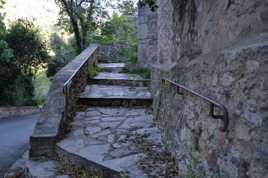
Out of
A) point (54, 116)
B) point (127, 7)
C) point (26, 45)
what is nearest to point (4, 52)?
point (26, 45)

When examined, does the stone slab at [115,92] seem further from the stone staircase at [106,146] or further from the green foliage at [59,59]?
the green foliage at [59,59]

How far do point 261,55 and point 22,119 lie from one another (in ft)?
26.7

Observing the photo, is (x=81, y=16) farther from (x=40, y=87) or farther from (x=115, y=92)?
(x=115, y=92)

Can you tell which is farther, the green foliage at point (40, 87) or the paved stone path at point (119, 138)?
the green foliage at point (40, 87)

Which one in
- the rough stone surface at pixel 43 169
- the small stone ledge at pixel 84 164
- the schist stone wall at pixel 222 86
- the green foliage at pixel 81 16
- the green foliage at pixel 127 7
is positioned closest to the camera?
the schist stone wall at pixel 222 86

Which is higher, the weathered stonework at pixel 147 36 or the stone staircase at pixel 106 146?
the weathered stonework at pixel 147 36

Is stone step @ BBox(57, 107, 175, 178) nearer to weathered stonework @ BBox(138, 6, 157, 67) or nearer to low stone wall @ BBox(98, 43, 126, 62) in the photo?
weathered stonework @ BBox(138, 6, 157, 67)

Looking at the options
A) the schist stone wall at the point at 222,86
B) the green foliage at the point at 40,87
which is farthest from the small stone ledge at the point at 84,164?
the green foliage at the point at 40,87

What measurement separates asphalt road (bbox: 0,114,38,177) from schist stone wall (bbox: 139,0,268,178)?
9.05 ft

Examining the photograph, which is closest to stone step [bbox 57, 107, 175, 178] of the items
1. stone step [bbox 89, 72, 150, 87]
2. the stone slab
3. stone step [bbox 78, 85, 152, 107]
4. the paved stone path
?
the paved stone path

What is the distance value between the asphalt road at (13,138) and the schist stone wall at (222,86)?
2759mm

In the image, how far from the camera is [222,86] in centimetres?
162

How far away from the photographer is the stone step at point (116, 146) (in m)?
2.46

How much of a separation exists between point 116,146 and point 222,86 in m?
1.67
